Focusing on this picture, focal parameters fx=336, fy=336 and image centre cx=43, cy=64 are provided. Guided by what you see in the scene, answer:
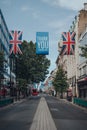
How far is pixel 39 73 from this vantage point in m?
104

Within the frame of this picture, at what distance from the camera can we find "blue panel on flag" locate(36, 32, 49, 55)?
40.3 m

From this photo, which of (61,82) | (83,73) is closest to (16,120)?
(83,73)

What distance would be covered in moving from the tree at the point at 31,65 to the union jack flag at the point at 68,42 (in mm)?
56859

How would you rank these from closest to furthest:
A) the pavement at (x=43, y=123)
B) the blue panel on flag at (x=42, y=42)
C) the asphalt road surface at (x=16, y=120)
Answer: the pavement at (x=43, y=123) → the asphalt road surface at (x=16, y=120) → the blue panel on flag at (x=42, y=42)

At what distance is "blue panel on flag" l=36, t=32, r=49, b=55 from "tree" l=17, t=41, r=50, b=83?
58.8 meters

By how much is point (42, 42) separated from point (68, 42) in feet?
13.8

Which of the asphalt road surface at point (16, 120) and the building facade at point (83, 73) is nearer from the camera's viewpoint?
the asphalt road surface at point (16, 120)

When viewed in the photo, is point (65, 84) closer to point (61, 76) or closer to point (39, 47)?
point (61, 76)

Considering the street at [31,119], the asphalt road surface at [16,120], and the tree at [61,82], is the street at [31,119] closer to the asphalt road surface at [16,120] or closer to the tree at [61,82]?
the asphalt road surface at [16,120]

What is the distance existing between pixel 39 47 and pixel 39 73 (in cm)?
6272

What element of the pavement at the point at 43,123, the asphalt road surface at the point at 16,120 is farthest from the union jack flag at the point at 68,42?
the pavement at the point at 43,123

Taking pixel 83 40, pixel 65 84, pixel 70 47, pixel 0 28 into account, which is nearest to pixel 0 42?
pixel 0 28

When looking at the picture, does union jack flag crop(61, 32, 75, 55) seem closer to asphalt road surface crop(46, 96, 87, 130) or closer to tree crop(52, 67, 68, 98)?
asphalt road surface crop(46, 96, 87, 130)

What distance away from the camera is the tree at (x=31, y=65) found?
3935 inches
